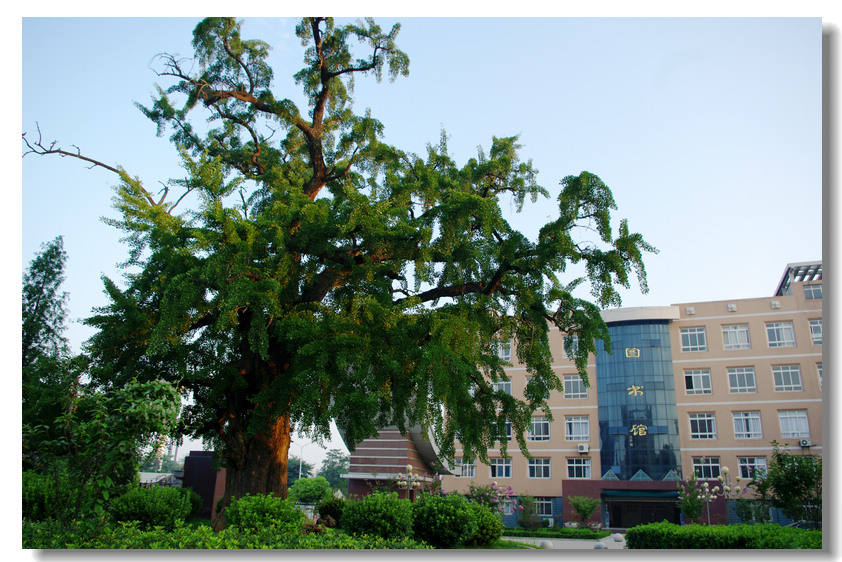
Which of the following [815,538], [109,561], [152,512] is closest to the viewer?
[109,561]

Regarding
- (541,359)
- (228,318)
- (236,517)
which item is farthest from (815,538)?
(228,318)

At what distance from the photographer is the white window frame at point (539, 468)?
24.1 metres

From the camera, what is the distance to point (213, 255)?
6.64 meters

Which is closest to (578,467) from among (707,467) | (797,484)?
(707,467)

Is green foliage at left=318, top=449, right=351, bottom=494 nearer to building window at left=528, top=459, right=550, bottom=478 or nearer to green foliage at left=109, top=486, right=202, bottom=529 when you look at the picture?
building window at left=528, top=459, right=550, bottom=478

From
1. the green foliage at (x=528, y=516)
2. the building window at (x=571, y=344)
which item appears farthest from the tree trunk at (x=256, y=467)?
the green foliage at (x=528, y=516)

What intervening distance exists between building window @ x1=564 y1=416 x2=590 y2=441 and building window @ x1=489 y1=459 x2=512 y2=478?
246cm

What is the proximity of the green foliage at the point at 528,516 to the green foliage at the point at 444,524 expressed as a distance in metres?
14.8

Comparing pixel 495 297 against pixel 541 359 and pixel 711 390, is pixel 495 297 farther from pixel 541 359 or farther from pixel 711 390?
pixel 711 390

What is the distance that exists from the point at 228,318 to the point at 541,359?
3802mm

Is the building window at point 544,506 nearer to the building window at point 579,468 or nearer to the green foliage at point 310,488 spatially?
the building window at point 579,468

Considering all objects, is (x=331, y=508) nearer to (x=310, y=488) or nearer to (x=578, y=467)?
(x=578, y=467)

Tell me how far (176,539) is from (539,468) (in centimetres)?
2059

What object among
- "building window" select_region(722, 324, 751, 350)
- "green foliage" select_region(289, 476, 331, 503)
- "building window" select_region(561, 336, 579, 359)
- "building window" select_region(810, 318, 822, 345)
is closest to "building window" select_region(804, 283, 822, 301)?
"building window" select_region(810, 318, 822, 345)
